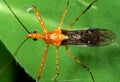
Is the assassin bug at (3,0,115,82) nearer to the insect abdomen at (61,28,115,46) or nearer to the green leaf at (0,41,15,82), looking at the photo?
the insect abdomen at (61,28,115,46)

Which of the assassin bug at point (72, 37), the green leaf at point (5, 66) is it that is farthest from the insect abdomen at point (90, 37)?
the green leaf at point (5, 66)

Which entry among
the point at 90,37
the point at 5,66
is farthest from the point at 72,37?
the point at 5,66

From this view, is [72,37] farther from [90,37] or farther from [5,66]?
[5,66]

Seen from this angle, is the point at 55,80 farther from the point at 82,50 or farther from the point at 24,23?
the point at 24,23

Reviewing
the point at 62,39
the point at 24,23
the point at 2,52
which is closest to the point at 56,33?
the point at 62,39

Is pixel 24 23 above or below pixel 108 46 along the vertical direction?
above

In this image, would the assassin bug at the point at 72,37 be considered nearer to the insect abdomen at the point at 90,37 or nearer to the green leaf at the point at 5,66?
the insect abdomen at the point at 90,37

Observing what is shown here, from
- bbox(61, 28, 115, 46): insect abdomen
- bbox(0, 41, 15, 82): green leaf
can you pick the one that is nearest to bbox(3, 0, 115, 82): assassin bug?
bbox(61, 28, 115, 46): insect abdomen

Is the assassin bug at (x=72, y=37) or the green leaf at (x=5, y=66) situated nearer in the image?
the assassin bug at (x=72, y=37)

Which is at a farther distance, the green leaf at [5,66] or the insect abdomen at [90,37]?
the green leaf at [5,66]
